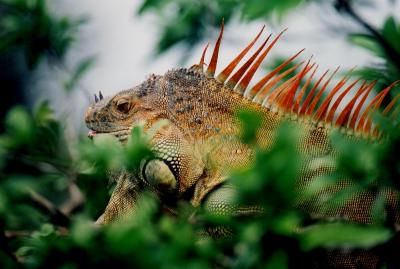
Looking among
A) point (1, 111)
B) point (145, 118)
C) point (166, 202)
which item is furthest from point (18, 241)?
→ point (1, 111)

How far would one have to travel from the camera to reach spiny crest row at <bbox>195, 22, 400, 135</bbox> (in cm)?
235

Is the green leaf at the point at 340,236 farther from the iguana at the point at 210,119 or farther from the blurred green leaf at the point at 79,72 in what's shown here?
the blurred green leaf at the point at 79,72

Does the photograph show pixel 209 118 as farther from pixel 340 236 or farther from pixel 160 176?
pixel 340 236

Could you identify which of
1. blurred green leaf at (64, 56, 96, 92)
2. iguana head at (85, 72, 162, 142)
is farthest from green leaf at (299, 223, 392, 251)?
blurred green leaf at (64, 56, 96, 92)

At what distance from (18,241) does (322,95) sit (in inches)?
51.4

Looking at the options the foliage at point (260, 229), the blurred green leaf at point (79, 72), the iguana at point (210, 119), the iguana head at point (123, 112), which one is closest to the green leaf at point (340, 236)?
the foliage at point (260, 229)

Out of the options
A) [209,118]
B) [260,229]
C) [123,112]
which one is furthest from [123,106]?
[260,229]

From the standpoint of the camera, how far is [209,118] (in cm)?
245

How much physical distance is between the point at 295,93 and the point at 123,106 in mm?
681

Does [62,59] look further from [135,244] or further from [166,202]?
[135,244]

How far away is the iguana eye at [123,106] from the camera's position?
8.43ft

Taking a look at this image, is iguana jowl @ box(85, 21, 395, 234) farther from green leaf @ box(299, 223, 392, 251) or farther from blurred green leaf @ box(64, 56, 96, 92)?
green leaf @ box(299, 223, 392, 251)

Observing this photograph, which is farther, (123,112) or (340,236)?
(123,112)

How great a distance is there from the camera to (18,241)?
81.1 inches
